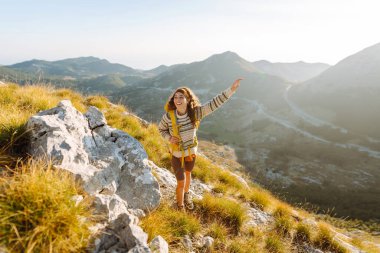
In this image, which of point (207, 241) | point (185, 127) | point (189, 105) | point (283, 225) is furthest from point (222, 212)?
point (189, 105)

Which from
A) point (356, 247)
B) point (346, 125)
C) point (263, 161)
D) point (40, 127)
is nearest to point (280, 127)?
point (346, 125)

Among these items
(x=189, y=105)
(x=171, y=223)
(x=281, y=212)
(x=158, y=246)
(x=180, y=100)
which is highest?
(x=180, y=100)

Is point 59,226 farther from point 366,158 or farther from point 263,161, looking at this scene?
point 366,158

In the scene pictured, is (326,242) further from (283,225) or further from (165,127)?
(165,127)

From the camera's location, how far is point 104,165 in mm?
6016

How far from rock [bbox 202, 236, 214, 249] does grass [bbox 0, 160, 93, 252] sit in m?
3.22

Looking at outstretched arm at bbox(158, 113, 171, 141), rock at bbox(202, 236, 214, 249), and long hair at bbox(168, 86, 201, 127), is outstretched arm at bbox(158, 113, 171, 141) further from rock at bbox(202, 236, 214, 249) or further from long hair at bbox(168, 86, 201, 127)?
rock at bbox(202, 236, 214, 249)

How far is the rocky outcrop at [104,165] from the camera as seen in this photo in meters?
3.87

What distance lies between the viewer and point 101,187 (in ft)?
17.7

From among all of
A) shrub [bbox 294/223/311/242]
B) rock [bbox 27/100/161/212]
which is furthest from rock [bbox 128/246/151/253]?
shrub [bbox 294/223/311/242]

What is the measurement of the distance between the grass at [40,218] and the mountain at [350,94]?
4359 inches

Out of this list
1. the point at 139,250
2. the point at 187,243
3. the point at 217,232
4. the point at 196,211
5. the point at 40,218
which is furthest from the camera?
the point at 196,211

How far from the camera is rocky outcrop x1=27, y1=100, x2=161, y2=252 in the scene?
3.87 metres

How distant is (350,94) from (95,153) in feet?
458
